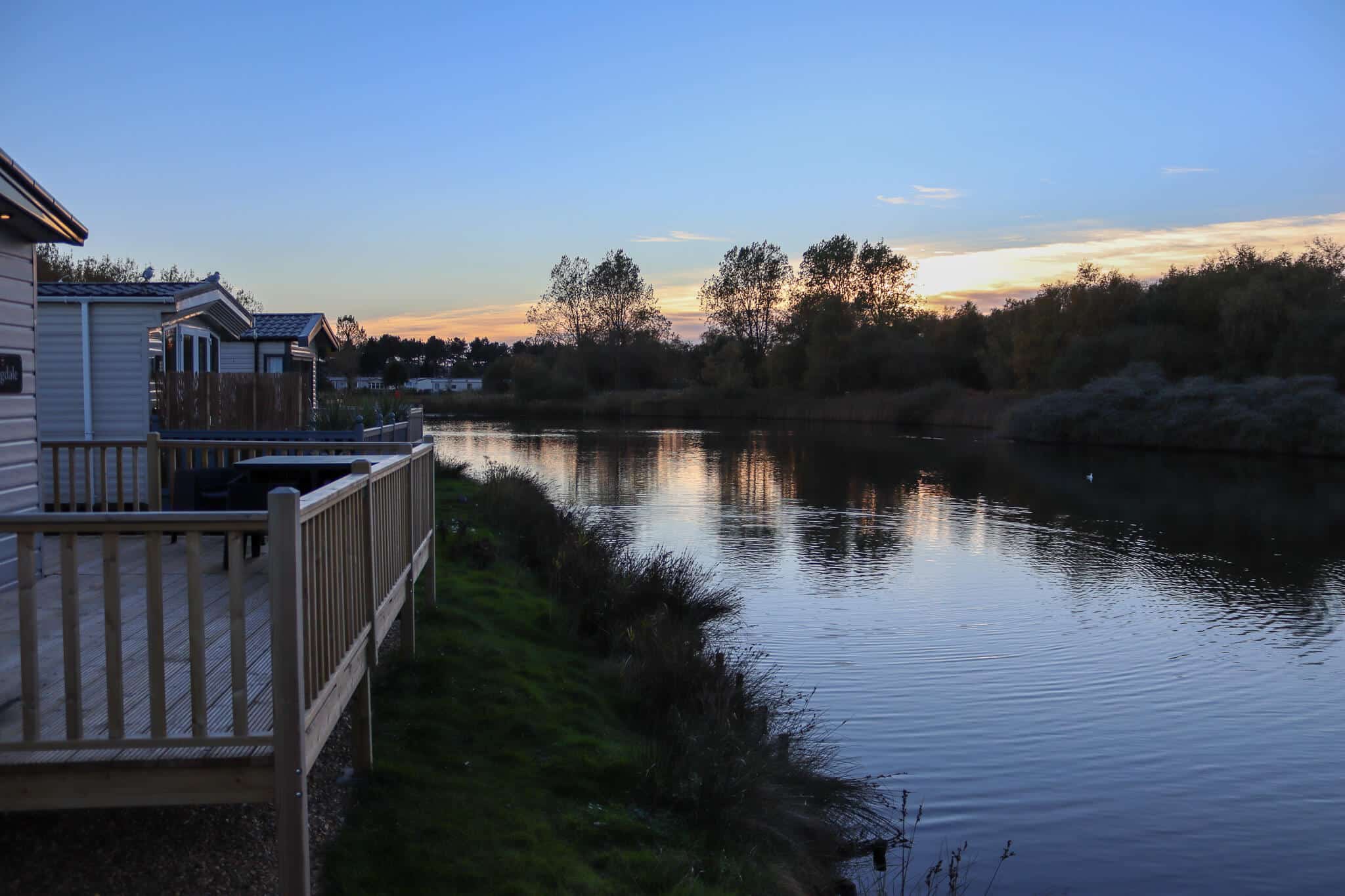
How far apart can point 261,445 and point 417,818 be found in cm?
492

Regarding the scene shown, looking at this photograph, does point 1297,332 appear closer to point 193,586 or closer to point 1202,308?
point 1202,308

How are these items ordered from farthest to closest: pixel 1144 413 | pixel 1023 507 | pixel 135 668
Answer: pixel 1144 413 → pixel 1023 507 → pixel 135 668

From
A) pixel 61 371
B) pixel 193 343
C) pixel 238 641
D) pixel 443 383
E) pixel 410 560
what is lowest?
pixel 410 560

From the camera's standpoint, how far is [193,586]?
137 inches

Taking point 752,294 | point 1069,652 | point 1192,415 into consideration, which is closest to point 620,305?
point 752,294

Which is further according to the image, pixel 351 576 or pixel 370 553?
pixel 370 553

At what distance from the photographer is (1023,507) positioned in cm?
2450

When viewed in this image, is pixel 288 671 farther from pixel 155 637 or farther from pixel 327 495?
pixel 327 495

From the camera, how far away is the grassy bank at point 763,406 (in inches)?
2322

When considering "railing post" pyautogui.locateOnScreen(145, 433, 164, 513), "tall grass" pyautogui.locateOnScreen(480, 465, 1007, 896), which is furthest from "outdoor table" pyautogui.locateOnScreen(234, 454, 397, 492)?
"tall grass" pyautogui.locateOnScreen(480, 465, 1007, 896)

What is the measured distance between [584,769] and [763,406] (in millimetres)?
64374

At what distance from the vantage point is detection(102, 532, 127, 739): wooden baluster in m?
3.52

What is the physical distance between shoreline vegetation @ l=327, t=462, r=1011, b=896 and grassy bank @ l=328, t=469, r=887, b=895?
0.01 metres

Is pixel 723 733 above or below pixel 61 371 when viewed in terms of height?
below
